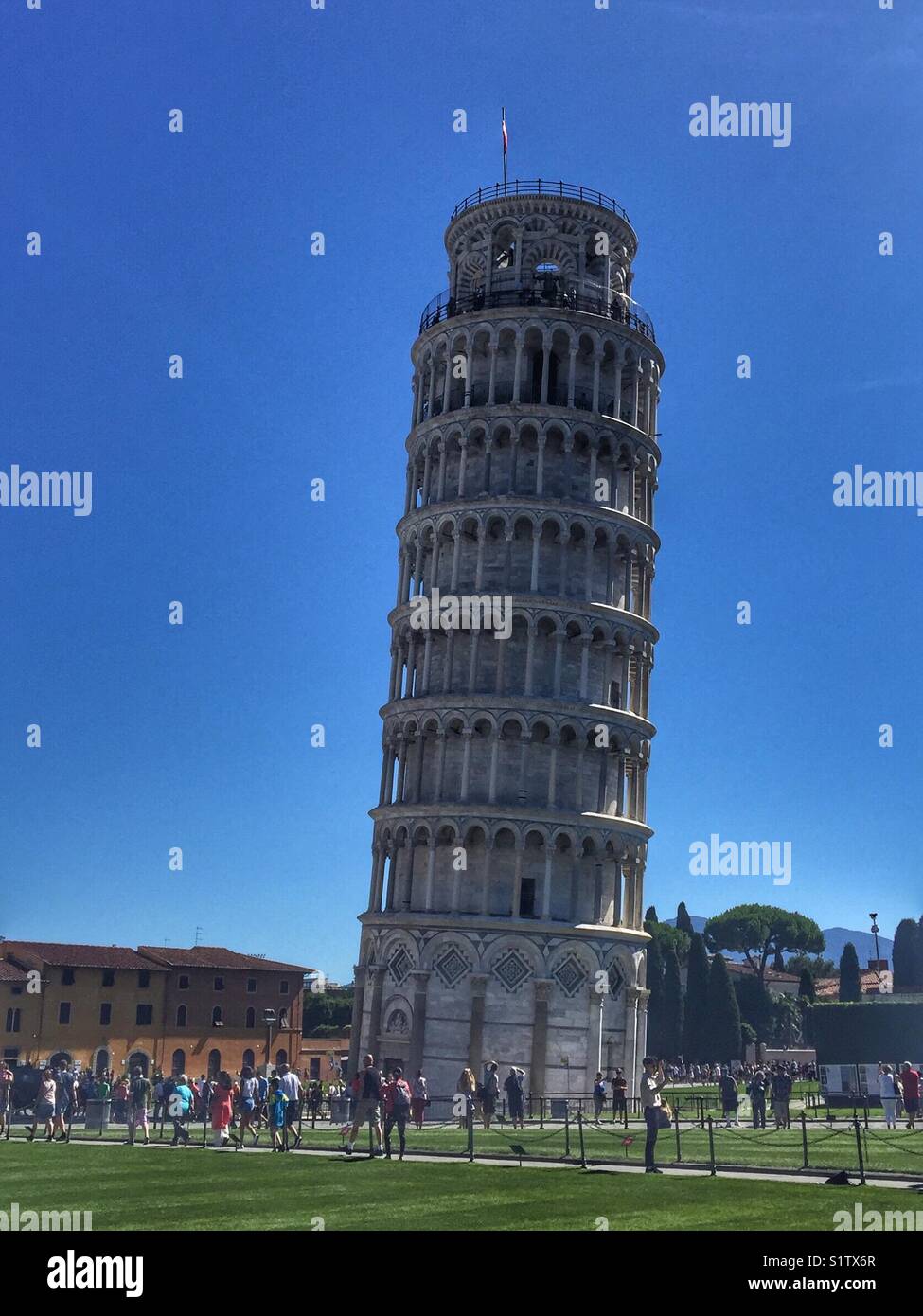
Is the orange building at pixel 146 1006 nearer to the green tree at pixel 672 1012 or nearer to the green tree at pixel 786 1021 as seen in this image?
the green tree at pixel 672 1012

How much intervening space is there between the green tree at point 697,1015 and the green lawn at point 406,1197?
80387 millimetres

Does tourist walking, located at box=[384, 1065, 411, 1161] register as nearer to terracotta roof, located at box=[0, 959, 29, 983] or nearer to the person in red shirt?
the person in red shirt

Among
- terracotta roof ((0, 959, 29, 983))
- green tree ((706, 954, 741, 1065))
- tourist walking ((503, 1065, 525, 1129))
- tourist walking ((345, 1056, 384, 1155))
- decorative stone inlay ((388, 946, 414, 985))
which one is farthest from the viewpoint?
green tree ((706, 954, 741, 1065))

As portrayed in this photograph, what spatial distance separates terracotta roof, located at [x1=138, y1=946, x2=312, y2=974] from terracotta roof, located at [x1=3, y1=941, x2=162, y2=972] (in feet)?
5.75

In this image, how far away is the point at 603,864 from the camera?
59.4 meters

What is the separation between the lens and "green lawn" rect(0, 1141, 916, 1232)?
1986 centimetres

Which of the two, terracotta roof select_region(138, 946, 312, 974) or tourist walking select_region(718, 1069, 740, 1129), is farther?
terracotta roof select_region(138, 946, 312, 974)

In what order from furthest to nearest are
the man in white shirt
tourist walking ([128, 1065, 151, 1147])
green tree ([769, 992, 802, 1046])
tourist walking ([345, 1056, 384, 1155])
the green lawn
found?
green tree ([769, 992, 802, 1046]), tourist walking ([128, 1065, 151, 1147]), the man in white shirt, tourist walking ([345, 1056, 384, 1155]), the green lawn

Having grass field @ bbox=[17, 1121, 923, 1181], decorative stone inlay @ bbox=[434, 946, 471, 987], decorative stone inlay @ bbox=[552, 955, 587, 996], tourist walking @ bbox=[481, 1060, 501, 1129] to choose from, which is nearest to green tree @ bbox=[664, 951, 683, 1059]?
decorative stone inlay @ bbox=[552, 955, 587, 996]

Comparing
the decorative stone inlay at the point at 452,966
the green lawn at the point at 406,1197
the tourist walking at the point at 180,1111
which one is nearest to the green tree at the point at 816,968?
the decorative stone inlay at the point at 452,966

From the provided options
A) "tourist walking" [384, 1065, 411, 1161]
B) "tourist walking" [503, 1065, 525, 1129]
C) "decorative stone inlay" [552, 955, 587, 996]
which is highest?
"decorative stone inlay" [552, 955, 587, 996]

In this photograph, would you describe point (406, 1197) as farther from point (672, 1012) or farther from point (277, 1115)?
point (672, 1012)

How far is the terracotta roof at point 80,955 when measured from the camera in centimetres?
10125
